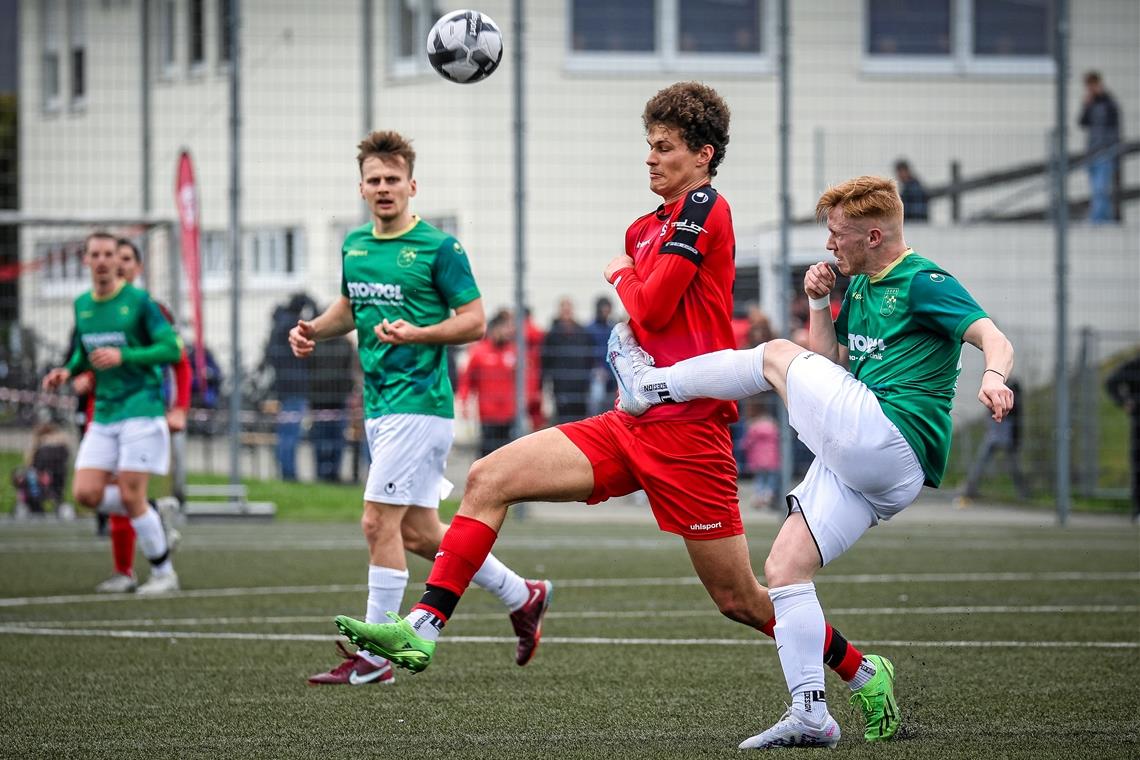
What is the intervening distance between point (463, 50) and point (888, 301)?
2.93m

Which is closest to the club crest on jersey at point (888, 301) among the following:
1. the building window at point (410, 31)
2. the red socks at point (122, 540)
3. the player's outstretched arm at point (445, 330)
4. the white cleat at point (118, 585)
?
the player's outstretched arm at point (445, 330)

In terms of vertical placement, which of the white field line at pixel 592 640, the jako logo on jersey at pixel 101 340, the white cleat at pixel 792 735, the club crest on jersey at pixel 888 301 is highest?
the club crest on jersey at pixel 888 301

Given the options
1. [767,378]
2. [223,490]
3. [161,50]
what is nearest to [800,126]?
[161,50]

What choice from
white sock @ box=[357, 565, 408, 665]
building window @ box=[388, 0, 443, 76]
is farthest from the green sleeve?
building window @ box=[388, 0, 443, 76]

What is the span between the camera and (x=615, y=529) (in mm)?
14750

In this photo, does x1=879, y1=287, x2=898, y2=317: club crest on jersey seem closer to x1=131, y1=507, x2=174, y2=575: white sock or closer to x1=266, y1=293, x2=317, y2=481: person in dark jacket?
x1=131, y1=507, x2=174, y2=575: white sock

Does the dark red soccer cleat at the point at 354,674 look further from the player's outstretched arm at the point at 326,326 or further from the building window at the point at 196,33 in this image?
the building window at the point at 196,33

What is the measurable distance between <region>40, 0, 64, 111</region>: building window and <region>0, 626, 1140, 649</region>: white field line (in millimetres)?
11950

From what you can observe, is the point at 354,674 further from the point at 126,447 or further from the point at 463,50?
the point at 126,447

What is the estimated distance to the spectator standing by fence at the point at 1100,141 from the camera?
1764cm

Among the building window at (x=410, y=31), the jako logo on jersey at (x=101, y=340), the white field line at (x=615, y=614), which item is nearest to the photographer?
the white field line at (x=615, y=614)

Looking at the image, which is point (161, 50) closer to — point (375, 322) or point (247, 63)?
point (247, 63)

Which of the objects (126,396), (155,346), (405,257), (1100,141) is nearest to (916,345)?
(405,257)

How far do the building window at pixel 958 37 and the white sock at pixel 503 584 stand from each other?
17.5m
